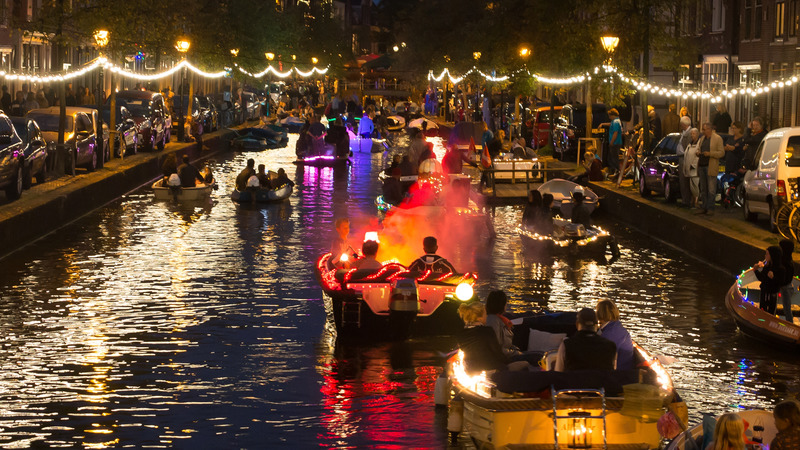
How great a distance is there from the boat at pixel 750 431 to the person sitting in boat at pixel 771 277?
7083 millimetres

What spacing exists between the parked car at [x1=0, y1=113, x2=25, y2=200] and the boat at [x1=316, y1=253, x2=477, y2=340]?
1219 centimetres

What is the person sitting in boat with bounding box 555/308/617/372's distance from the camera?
11.1 m

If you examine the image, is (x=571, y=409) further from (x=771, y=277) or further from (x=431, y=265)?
(x=771, y=277)

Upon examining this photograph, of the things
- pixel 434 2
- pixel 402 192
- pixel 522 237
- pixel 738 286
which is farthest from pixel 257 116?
pixel 738 286

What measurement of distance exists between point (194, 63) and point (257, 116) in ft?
49.7

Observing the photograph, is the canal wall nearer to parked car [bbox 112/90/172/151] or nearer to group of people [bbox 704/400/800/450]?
parked car [bbox 112/90/172/151]

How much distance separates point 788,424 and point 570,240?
16.4m

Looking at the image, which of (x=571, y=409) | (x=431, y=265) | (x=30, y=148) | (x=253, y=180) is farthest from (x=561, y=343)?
(x=253, y=180)

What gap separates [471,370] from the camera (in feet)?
39.8

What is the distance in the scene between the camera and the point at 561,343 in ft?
37.5

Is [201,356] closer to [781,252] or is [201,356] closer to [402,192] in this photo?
[781,252]

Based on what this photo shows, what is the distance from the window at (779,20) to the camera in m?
43.9

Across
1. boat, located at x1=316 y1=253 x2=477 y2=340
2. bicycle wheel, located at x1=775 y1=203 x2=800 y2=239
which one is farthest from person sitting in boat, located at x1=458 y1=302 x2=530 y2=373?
bicycle wheel, located at x1=775 y1=203 x2=800 y2=239

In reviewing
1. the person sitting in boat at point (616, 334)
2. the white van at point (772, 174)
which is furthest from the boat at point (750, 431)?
the white van at point (772, 174)
